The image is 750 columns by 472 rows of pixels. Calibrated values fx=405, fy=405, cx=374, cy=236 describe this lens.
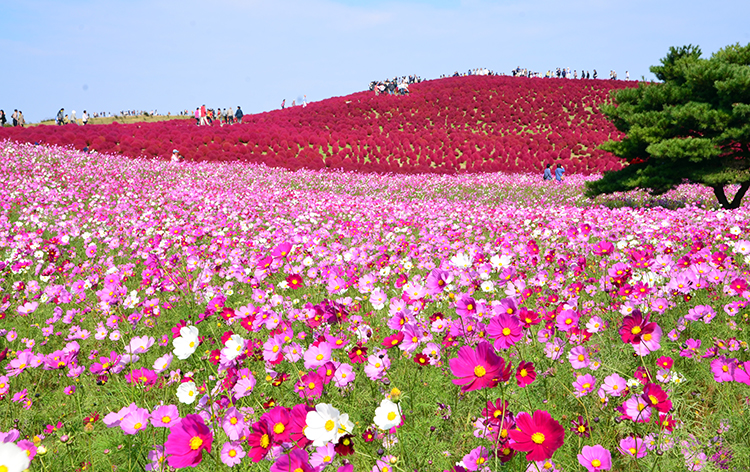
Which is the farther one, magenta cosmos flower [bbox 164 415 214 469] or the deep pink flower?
the deep pink flower

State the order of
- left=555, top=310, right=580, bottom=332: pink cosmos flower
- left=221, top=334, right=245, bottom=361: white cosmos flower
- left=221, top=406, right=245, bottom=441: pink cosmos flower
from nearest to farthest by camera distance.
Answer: left=221, top=406, right=245, bottom=441: pink cosmos flower, left=221, top=334, right=245, bottom=361: white cosmos flower, left=555, top=310, right=580, bottom=332: pink cosmos flower

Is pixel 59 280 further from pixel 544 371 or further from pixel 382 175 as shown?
pixel 382 175

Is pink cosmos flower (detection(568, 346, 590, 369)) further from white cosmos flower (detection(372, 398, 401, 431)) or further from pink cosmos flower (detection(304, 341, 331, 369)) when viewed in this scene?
pink cosmos flower (detection(304, 341, 331, 369))

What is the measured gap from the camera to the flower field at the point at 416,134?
2043 centimetres

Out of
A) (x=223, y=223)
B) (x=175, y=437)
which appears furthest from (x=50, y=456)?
(x=223, y=223)

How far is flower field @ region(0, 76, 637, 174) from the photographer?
20434 mm

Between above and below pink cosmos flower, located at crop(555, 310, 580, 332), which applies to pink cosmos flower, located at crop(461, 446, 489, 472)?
below

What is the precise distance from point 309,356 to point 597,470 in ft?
3.65

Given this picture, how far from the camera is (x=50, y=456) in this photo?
1.98 m

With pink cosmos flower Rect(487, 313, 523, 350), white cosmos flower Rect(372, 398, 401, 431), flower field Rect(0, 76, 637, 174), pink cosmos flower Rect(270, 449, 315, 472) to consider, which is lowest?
white cosmos flower Rect(372, 398, 401, 431)

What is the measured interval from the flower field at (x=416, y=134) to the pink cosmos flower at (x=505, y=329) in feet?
61.2

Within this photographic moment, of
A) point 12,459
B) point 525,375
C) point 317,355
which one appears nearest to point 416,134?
point 317,355

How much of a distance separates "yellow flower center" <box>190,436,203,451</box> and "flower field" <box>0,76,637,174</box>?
18.9m

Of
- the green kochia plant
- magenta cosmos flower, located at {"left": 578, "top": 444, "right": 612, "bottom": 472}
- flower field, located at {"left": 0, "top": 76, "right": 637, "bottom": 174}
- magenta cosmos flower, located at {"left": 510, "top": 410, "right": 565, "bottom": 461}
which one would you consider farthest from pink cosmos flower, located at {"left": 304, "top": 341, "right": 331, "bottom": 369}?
flower field, located at {"left": 0, "top": 76, "right": 637, "bottom": 174}
